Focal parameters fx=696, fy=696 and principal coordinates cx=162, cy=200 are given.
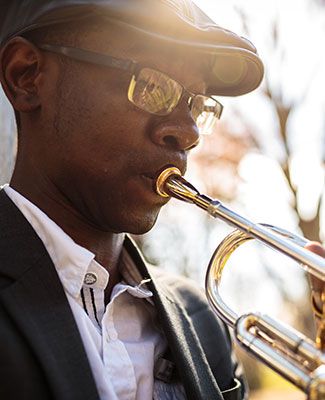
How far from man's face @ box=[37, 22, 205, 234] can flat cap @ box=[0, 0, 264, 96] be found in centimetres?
9

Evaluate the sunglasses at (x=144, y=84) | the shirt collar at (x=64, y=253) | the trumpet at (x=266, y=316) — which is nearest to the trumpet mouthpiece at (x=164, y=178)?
the trumpet at (x=266, y=316)

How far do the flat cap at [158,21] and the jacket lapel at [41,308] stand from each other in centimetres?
68

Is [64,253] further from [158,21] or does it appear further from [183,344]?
[158,21]

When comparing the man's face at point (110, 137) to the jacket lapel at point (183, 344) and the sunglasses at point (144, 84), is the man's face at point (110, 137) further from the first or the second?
the jacket lapel at point (183, 344)

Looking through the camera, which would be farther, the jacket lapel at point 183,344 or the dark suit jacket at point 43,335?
the jacket lapel at point 183,344

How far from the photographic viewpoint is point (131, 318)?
8.56 ft

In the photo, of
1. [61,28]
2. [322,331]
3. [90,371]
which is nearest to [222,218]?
[322,331]

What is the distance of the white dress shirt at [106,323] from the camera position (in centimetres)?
229

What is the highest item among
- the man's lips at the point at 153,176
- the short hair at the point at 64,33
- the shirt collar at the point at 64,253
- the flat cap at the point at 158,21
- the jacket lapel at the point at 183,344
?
the flat cap at the point at 158,21

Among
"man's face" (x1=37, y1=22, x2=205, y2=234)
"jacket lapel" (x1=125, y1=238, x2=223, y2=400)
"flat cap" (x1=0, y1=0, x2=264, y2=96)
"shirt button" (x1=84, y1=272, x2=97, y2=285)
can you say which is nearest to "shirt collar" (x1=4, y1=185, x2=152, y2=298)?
"shirt button" (x1=84, y1=272, x2=97, y2=285)

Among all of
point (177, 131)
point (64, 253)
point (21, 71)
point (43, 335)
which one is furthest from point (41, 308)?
point (21, 71)

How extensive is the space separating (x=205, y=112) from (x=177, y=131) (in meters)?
0.35

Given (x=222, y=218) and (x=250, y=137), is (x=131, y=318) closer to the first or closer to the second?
(x=222, y=218)

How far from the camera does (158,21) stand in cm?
239
